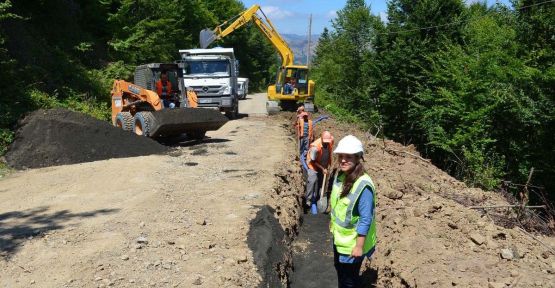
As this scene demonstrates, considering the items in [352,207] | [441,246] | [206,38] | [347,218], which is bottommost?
[441,246]

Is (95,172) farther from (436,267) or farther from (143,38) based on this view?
(143,38)

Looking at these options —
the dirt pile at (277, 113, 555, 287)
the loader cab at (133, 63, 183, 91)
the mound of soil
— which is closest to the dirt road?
the mound of soil

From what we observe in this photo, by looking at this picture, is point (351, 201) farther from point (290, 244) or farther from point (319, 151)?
point (319, 151)

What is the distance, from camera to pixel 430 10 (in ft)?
69.4

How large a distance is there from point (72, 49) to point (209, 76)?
6.59 meters

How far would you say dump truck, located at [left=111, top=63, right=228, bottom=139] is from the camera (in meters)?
12.5

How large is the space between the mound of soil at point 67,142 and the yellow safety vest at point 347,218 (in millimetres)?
8283

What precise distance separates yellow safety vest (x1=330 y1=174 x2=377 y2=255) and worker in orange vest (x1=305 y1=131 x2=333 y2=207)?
4.47 m

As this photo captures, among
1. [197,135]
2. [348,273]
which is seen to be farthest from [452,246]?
[197,135]

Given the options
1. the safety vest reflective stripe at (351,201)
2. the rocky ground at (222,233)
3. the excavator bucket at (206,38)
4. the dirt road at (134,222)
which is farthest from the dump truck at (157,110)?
the safety vest reflective stripe at (351,201)

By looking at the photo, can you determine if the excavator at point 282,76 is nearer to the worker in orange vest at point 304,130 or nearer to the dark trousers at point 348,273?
the worker in orange vest at point 304,130

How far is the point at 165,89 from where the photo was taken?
14.8m

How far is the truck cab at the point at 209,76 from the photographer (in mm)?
18828

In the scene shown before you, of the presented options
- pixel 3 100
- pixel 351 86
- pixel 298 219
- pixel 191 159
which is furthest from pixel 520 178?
pixel 351 86
